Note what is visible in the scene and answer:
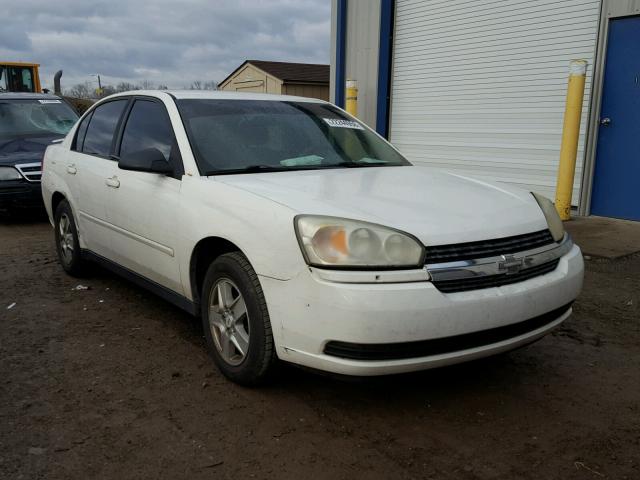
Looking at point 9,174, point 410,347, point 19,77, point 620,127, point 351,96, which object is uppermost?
point 19,77

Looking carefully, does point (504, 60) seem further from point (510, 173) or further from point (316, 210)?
point (316, 210)

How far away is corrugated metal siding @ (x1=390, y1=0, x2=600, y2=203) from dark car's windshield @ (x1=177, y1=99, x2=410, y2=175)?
3357 millimetres

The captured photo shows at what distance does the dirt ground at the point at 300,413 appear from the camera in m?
2.51

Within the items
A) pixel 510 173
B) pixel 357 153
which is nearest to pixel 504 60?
pixel 510 173

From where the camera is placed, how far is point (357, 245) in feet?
8.55

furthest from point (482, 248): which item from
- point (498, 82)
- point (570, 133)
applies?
point (498, 82)

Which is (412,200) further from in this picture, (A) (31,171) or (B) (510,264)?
(A) (31,171)

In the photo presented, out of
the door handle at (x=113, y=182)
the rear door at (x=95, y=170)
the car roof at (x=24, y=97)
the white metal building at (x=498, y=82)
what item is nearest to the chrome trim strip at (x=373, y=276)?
the door handle at (x=113, y=182)

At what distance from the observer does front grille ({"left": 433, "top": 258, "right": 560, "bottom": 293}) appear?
2609mm

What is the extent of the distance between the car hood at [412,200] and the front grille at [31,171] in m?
5.96

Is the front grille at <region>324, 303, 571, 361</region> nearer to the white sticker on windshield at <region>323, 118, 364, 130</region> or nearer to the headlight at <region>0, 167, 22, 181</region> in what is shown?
the white sticker on windshield at <region>323, 118, 364, 130</region>

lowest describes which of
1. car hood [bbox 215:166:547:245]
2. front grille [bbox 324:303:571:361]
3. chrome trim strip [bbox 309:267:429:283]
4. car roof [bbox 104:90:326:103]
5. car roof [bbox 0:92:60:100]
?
front grille [bbox 324:303:571:361]

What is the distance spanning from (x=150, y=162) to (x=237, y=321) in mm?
1147

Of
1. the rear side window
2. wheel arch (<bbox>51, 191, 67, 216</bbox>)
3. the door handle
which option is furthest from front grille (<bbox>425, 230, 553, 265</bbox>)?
wheel arch (<bbox>51, 191, 67, 216</bbox>)
